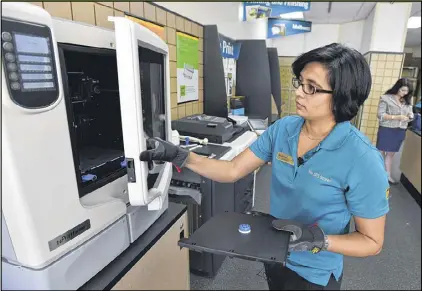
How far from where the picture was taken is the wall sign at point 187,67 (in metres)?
2.25

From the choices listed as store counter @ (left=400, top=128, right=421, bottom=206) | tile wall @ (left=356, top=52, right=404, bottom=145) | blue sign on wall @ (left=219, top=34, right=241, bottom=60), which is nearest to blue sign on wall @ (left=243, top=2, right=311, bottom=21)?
blue sign on wall @ (left=219, top=34, right=241, bottom=60)

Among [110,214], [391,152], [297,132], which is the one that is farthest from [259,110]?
[110,214]

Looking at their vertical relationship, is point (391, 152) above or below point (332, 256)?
below

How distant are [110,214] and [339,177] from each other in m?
0.73

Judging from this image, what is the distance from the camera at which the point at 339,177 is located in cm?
90

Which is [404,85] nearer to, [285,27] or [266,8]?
[266,8]

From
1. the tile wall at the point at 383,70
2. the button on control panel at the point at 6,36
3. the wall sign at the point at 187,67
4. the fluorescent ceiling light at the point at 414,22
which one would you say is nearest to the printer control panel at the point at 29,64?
the button on control panel at the point at 6,36

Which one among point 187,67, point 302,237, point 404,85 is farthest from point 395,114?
point 302,237

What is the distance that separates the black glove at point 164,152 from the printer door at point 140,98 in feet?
0.10

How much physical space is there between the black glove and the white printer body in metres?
0.05

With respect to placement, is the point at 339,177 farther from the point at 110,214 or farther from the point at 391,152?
the point at 391,152

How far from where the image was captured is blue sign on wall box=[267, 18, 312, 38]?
4637 mm

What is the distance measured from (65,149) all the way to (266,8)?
358 centimetres

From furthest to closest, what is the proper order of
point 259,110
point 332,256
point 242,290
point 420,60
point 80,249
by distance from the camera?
point 420,60
point 259,110
point 242,290
point 332,256
point 80,249
